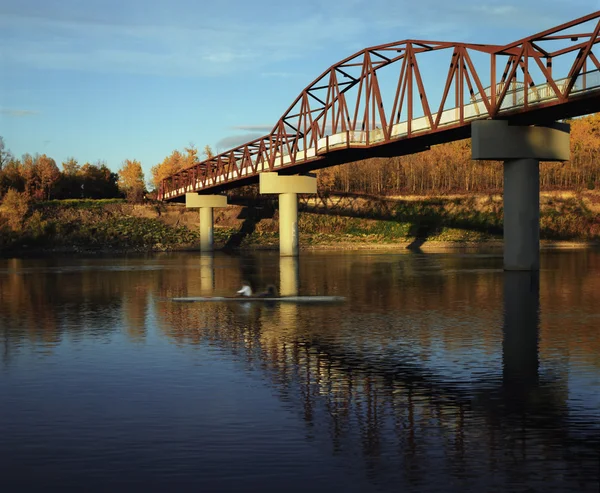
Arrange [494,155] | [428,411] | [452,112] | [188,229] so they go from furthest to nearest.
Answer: [188,229] < [452,112] < [494,155] < [428,411]

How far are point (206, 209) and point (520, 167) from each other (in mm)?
78793

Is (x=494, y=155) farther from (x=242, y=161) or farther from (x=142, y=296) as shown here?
(x=242, y=161)

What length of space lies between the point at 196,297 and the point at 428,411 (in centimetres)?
2841

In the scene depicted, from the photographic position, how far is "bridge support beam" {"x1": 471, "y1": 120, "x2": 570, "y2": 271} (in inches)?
2288

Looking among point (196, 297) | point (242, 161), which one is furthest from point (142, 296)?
point (242, 161)

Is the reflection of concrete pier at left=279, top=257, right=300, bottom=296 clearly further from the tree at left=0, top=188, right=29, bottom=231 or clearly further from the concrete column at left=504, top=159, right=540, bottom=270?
the tree at left=0, top=188, right=29, bottom=231

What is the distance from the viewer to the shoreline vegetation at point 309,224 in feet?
425

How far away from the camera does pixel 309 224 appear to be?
142 meters

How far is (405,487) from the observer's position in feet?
40.0


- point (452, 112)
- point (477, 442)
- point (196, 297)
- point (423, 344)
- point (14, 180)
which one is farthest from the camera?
point (14, 180)

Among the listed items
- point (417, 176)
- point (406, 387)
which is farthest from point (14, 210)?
point (406, 387)

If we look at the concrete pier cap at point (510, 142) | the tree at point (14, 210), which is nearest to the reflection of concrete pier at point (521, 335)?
the concrete pier cap at point (510, 142)

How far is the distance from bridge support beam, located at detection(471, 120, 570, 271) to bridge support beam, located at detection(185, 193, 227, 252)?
71361 millimetres

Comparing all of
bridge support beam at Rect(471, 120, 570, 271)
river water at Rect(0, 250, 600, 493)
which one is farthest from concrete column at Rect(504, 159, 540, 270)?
river water at Rect(0, 250, 600, 493)
